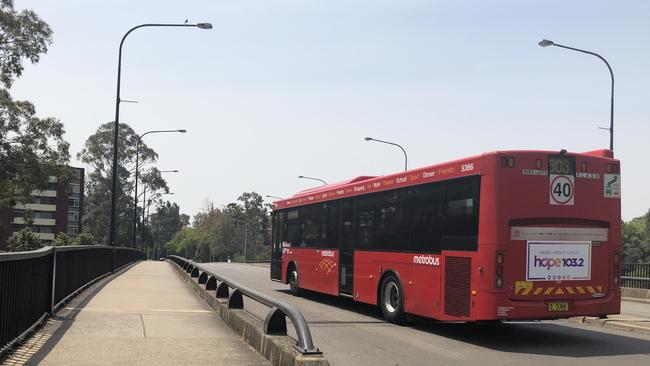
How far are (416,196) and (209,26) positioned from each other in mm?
14327

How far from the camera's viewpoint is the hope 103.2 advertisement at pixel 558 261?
9617mm

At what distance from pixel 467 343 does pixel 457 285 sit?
98 cm

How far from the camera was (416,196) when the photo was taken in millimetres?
11617

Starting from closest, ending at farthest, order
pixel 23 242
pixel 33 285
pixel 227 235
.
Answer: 1. pixel 33 285
2. pixel 23 242
3. pixel 227 235

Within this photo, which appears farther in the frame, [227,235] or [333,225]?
[227,235]

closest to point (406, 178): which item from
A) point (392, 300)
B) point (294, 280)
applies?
point (392, 300)

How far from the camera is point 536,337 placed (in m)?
11.0

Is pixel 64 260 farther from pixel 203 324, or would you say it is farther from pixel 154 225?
pixel 154 225

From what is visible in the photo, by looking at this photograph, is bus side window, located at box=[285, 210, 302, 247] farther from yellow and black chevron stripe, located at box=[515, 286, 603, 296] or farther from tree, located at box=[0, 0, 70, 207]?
tree, located at box=[0, 0, 70, 207]

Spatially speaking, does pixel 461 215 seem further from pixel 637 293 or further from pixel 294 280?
pixel 637 293

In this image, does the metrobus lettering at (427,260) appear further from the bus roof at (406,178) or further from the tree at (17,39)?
the tree at (17,39)

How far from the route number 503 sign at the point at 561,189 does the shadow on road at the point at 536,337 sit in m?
2.31

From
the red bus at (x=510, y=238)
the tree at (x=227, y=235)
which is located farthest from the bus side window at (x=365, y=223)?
the tree at (x=227, y=235)

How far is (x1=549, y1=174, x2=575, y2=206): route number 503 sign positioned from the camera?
990 cm
